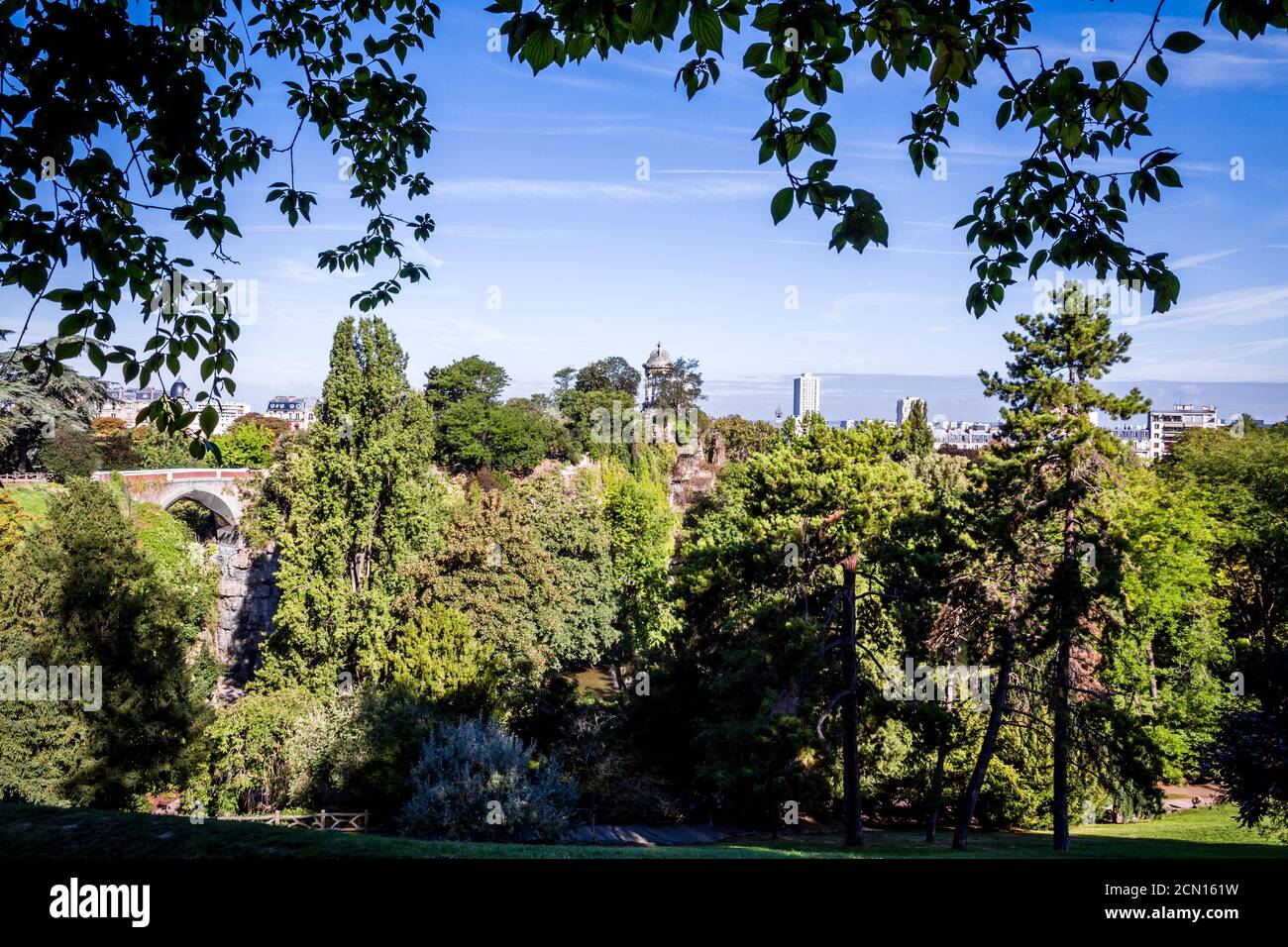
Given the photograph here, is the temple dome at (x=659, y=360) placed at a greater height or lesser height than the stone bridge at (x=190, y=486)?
greater

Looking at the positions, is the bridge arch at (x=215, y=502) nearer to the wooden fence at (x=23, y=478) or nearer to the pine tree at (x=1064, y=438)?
the wooden fence at (x=23, y=478)

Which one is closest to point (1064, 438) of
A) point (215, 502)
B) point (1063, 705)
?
point (1063, 705)

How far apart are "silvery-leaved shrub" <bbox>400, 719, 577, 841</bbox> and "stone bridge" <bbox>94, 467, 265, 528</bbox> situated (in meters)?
31.1

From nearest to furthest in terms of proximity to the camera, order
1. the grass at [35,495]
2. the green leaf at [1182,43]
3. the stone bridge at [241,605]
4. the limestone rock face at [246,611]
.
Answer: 1. the green leaf at [1182,43]
2. the grass at [35,495]
3. the stone bridge at [241,605]
4. the limestone rock face at [246,611]

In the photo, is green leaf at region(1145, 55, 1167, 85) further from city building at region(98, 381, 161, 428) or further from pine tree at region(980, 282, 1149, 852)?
pine tree at region(980, 282, 1149, 852)

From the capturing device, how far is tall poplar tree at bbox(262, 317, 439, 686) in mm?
26734

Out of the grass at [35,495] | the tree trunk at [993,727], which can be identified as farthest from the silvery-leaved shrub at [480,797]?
the grass at [35,495]

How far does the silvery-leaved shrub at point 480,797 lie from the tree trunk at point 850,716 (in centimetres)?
762

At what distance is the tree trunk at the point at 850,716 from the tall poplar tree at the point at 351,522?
1529cm

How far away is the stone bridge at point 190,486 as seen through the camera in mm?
46256

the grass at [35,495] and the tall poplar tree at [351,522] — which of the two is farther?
the grass at [35,495]

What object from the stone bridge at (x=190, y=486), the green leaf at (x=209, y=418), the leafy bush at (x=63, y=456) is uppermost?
the leafy bush at (x=63, y=456)

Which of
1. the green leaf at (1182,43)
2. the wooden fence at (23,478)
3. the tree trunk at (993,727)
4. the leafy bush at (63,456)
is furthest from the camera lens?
the leafy bush at (63,456)

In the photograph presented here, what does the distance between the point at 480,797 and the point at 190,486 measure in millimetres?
40717
